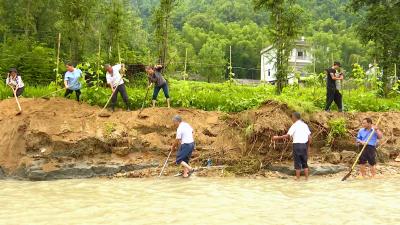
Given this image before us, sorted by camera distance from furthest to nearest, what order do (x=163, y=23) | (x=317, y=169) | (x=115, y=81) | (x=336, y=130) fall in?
(x=163, y=23)
(x=115, y=81)
(x=336, y=130)
(x=317, y=169)

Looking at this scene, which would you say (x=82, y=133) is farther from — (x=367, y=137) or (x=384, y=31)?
(x=384, y=31)

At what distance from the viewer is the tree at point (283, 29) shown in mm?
17531

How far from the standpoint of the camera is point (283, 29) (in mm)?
17844

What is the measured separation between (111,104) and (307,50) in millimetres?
43569

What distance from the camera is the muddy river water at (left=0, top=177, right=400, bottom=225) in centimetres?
669

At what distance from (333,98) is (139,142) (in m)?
5.76

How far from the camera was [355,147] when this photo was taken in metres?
12.5

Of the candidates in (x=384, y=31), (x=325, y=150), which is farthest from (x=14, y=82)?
(x=384, y=31)

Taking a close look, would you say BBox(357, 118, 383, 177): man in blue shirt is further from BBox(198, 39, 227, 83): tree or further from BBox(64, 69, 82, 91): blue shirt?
BBox(198, 39, 227, 83): tree

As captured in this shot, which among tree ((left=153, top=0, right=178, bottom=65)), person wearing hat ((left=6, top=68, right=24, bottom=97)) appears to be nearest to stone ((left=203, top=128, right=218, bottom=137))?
person wearing hat ((left=6, top=68, right=24, bottom=97))

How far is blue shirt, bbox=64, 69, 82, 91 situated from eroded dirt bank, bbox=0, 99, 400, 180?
0.59 m

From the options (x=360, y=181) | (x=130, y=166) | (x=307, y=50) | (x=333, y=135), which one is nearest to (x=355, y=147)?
(x=333, y=135)

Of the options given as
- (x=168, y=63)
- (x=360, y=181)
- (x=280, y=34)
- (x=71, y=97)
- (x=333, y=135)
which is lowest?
(x=360, y=181)

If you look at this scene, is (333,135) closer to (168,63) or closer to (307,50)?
(168,63)
